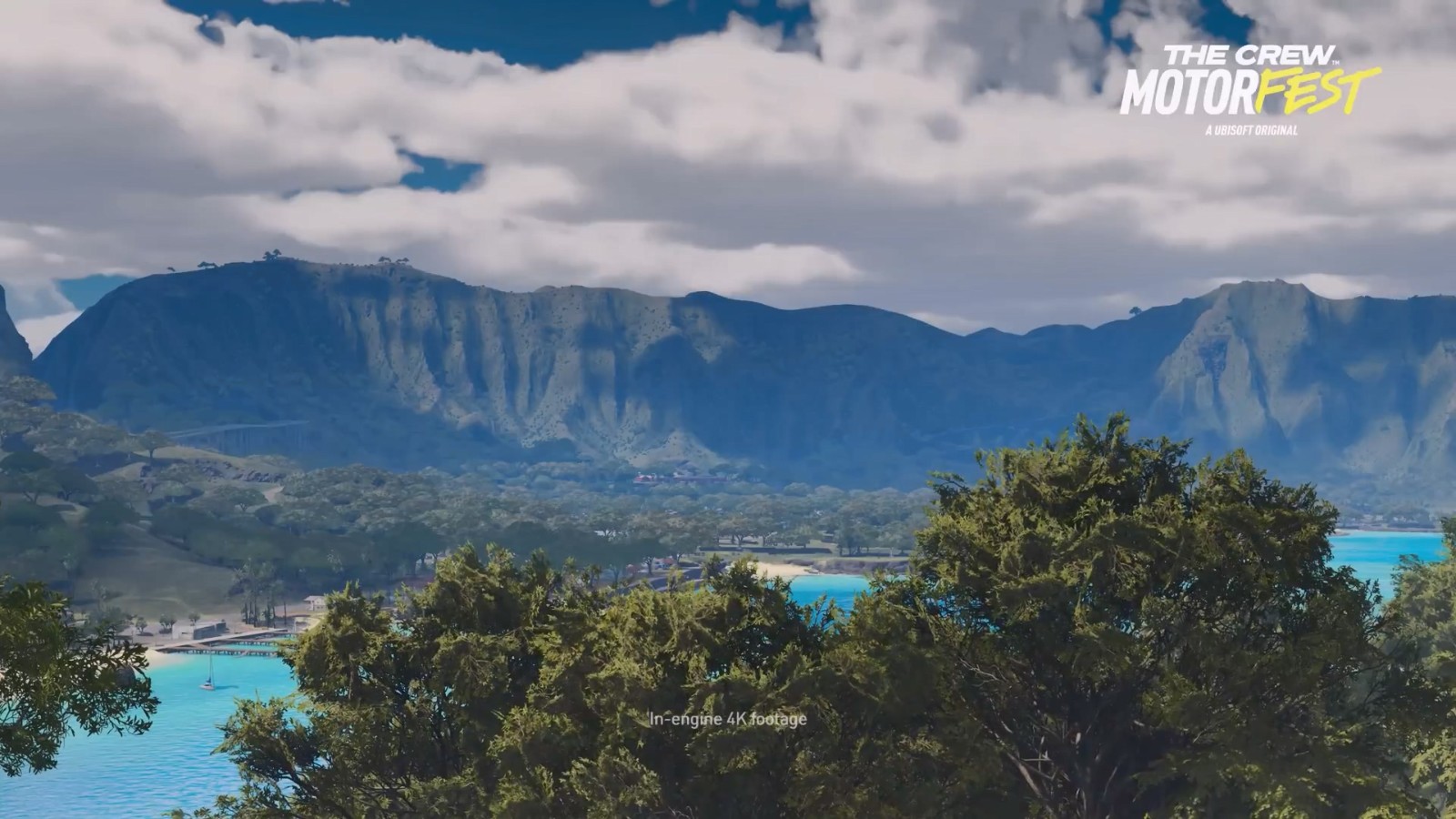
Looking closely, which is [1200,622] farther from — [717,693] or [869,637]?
[717,693]

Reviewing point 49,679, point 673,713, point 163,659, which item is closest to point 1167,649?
point 673,713

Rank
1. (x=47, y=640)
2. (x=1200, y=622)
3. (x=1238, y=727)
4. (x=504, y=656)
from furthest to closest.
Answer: (x=504, y=656)
(x=1200, y=622)
(x=1238, y=727)
(x=47, y=640)

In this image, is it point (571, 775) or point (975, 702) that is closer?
point (571, 775)

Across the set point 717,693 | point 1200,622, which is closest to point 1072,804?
point 1200,622

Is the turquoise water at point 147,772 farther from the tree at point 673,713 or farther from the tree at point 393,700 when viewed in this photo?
the tree at point 673,713

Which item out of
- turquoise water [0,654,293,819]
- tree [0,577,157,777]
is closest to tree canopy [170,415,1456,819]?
tree [0,577,157,777]

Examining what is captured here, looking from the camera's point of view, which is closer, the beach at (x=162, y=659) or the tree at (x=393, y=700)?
the tree at (x=393, y=700)

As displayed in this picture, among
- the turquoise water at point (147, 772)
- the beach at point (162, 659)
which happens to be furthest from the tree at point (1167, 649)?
the beach at point (162, 659)
